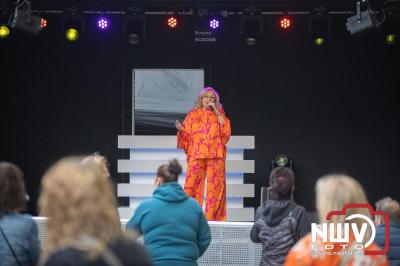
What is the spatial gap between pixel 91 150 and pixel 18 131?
1.06 metres

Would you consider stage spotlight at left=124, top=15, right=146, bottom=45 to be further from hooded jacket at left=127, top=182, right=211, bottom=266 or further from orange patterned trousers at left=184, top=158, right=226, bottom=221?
hooded jacket at left=127, top=182, right=211, bottom=266

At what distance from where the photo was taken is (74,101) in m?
8.57

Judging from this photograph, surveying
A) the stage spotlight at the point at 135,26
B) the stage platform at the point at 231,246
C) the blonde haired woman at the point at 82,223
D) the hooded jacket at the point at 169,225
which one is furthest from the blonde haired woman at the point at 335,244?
the stage spotlight at the point at 135,26

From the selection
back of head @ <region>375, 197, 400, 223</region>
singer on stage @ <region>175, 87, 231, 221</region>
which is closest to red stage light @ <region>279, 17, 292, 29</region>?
singer on stage @ <region>175, 87, 231, 221</region>

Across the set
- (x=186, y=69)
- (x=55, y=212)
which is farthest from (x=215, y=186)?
(x=55, y=212)

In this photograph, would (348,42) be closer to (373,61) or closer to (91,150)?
(373,61)

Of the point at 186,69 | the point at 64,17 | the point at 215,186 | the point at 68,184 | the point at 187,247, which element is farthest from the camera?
the point at 186,69

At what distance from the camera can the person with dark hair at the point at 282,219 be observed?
3.12 metres

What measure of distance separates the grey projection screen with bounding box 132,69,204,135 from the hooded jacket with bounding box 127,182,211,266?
5.19 m

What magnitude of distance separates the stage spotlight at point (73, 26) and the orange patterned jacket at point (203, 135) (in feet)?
6.74

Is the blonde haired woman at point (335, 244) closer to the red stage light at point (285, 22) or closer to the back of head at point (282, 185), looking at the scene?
the back of head at point (282, 185)

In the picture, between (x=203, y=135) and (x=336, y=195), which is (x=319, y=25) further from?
(x=336, y=195)

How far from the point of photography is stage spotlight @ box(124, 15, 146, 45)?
7.64m

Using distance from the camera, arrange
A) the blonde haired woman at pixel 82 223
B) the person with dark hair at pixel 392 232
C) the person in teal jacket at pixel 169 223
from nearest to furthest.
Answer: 1. the blonde haired woman at pixel 82 223
2. the person with dark hair at pixel 392 232
3. the person in teal jacket at pixel 169 223
